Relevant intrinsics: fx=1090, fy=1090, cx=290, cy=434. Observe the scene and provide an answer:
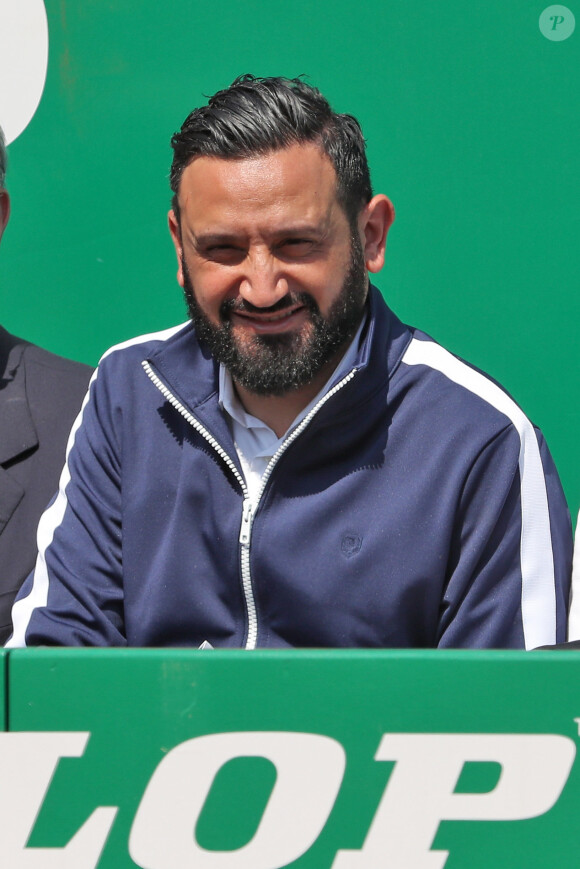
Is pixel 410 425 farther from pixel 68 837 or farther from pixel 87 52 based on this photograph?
pixel 87 52

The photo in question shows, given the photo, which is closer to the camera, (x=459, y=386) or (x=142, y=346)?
(x=459, y=386)

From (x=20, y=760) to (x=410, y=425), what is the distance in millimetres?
856

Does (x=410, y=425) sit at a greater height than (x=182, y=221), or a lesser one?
lesser

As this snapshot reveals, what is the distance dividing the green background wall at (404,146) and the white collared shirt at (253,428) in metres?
0.50

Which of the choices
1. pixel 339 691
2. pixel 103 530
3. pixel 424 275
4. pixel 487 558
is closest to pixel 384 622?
pixel 487 558

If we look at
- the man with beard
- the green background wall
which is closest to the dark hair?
the man with beard

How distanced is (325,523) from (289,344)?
30 centimetres

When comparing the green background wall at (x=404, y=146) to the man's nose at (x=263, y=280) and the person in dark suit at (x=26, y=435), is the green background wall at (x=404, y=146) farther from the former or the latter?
the man's nose at (x=263, y=280)

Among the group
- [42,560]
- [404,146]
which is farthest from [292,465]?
[404,146]

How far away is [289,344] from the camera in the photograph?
1.77 m

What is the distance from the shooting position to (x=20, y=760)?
1098mm

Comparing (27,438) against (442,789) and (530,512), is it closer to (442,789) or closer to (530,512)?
(530,512)

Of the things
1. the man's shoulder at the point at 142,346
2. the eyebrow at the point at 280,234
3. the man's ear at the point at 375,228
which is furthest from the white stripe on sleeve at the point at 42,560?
the man's ear at the point at 375,228

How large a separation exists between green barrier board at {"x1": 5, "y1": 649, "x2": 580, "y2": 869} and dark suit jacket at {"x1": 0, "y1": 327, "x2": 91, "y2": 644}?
32.7 inches
